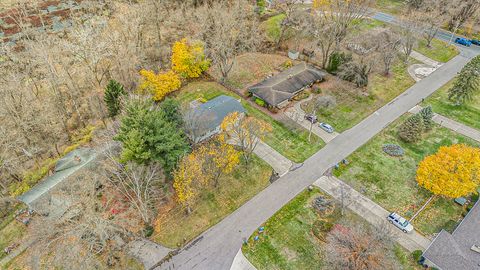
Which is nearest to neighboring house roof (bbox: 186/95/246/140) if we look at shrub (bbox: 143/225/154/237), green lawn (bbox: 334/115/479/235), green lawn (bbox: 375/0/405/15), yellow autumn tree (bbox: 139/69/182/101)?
yellow autumn tree (bbox: 139/69/182/101)

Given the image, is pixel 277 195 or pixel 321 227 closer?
pixel 321 227

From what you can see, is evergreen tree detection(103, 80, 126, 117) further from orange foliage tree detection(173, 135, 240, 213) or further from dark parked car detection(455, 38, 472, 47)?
dark parked car detection(455, 38, 472, 47)

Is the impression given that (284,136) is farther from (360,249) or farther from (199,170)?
(360,249)

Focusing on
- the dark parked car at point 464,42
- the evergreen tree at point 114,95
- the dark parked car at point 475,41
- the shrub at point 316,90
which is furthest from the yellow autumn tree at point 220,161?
the dark parked car at point 475,41

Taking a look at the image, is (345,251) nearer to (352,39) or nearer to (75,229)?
(75,229)

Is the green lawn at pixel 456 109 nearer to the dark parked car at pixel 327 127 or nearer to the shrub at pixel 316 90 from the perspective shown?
the shrub at pixel 316 90

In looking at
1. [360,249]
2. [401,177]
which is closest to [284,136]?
[401,177]

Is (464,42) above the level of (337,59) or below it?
above
